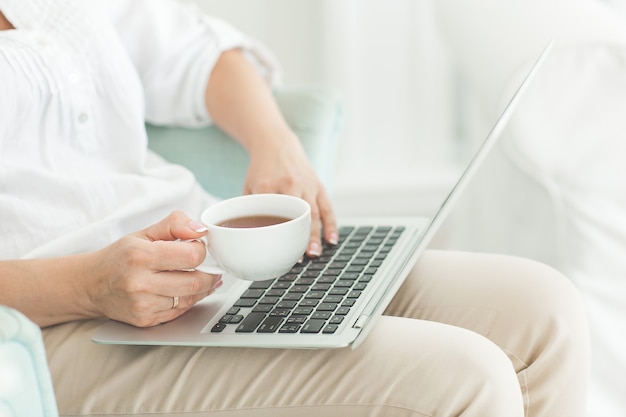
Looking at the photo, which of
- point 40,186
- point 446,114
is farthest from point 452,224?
point 40,186

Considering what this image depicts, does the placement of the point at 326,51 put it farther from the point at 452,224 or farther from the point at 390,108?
the point at 452,224

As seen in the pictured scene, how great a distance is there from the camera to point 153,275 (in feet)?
2.85

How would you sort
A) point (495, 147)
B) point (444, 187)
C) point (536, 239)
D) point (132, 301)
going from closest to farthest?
point (132, 301) < point (536, 239) < point (495, 147) < point (444, 187)

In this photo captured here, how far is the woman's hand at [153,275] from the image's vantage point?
86 cm

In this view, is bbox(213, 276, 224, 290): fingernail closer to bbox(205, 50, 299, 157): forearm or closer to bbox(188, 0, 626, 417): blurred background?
bbox(205, 50, 299, 157): forearm

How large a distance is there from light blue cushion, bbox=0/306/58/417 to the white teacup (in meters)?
0.26

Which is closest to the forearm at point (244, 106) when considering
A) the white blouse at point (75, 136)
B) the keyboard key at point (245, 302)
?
the white blouse at point (75, 136)

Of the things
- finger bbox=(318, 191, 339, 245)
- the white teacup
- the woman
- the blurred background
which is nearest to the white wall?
the blurred background

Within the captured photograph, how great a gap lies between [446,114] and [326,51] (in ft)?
1.26

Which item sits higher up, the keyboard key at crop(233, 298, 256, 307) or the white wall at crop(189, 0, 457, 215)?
the keyboard key at crop(233, 298, 256, 307)

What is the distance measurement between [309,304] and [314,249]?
6.2 inches

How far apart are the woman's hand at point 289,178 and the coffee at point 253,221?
0.15 m

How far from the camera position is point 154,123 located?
4.53 feet

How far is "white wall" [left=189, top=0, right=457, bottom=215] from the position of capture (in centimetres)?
232
